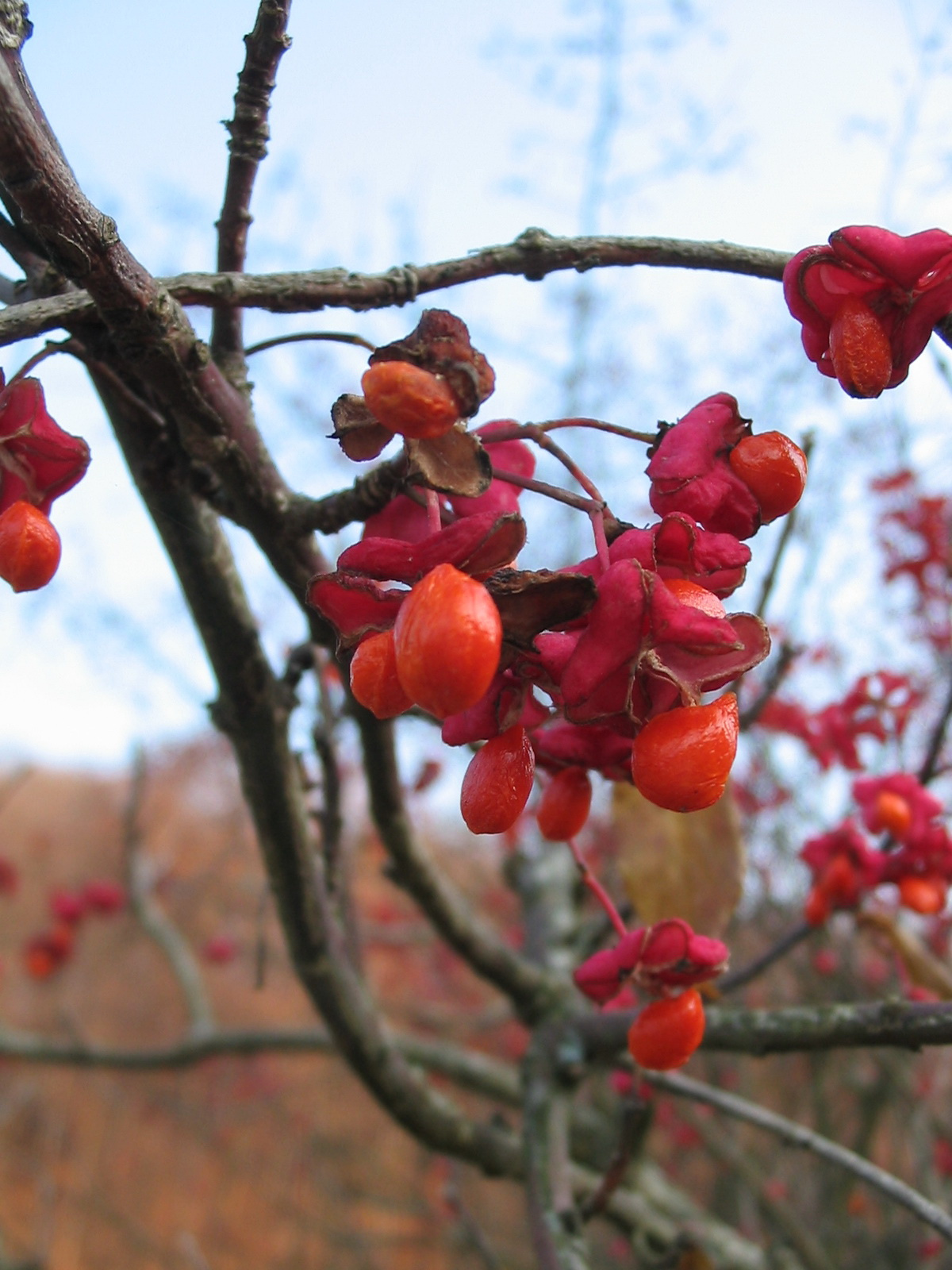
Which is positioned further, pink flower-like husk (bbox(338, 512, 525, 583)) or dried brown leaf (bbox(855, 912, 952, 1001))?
dried brown leaf (bbox(855, 912, 952, 1001))

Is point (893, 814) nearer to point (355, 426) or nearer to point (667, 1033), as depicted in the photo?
point (667, 1033)

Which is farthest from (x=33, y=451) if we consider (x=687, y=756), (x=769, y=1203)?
(x=769, y=1203)

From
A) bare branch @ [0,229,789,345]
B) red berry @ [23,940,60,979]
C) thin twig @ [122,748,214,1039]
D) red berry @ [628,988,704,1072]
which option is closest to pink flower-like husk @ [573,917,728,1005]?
red berry @ [628,988,704,1072]

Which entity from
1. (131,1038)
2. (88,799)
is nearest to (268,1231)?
(131,1038)

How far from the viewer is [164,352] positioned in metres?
0.61

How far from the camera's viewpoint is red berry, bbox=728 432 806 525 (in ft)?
1.77

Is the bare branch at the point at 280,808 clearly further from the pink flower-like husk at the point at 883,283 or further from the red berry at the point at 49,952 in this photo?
the red berry at the point at 49,952

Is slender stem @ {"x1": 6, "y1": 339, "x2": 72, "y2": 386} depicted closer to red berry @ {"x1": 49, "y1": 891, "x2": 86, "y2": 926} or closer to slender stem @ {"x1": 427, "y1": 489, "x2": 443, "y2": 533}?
slender stem @ {"x1": 427, "y1": 489, "x2": 443, "y2": 533}

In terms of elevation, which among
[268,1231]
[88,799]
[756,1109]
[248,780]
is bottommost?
[268,1231]

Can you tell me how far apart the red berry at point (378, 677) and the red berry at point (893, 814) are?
2.70 ft

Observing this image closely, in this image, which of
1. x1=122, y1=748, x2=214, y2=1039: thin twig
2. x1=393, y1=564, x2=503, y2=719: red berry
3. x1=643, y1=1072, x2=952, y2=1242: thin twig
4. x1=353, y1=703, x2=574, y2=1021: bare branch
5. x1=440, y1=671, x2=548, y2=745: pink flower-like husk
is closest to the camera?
x1=393, y1=564, x2=503, y2=719: red berry

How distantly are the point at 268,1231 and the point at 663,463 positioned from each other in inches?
247

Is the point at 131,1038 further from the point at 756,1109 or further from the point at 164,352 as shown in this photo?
the point at 164,352

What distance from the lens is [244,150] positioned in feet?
2.34
